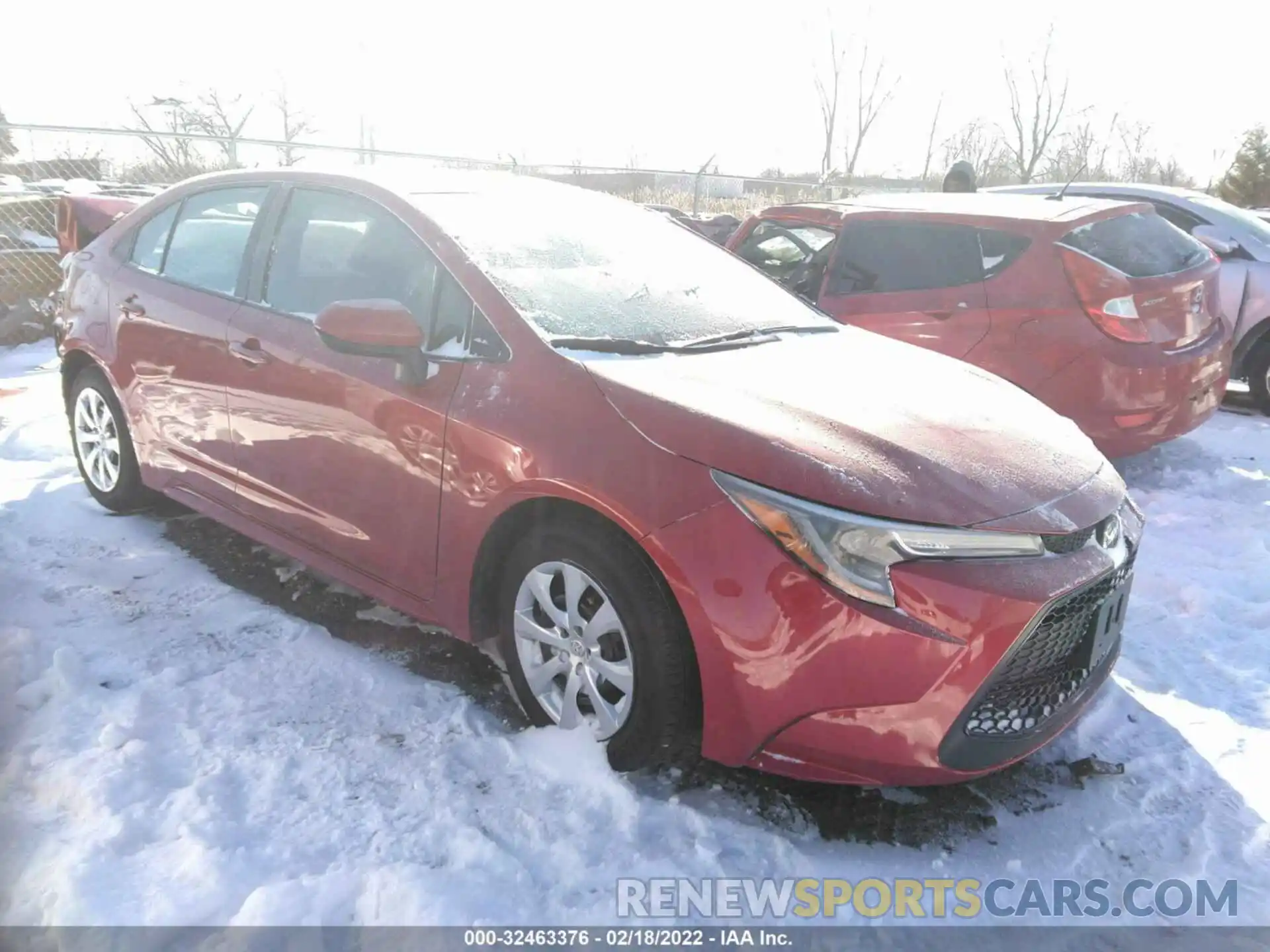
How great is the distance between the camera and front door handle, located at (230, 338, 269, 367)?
3.32 metres

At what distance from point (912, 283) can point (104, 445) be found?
4173 millimetres

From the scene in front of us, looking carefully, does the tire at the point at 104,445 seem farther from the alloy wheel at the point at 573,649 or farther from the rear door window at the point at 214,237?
the alloy wheel at the point at 573,649

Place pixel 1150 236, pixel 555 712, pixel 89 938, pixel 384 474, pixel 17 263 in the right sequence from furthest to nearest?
pixel 17 263 → pixel 1150 236 → pixel 384 474 → pixel 555 712 → pixel 89 938

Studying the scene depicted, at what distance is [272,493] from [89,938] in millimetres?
1693

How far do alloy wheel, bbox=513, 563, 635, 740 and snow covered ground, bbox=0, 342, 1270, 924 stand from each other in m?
0.12

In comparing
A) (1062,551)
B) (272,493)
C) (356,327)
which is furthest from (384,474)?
(1062,551)

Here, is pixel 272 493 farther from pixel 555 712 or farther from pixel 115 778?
pixel 555 712

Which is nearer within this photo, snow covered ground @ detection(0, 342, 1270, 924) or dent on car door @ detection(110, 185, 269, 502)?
snow covered ground @ detection(0, 342, 1270, 924)

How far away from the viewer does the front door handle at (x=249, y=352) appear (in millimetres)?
3322

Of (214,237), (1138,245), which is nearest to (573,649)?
(214,237)

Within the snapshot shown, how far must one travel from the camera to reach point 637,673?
2373 millimetres

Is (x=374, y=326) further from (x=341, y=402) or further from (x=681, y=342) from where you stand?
(x=681, y=342)

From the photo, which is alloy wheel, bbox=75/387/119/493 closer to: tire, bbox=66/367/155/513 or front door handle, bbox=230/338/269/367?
tire, bbox=66/367/155/513

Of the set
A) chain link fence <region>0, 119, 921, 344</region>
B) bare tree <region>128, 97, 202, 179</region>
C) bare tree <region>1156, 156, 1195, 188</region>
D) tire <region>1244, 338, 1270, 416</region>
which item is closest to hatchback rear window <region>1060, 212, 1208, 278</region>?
tire <region>1244, 338, 1270, 416</region>
